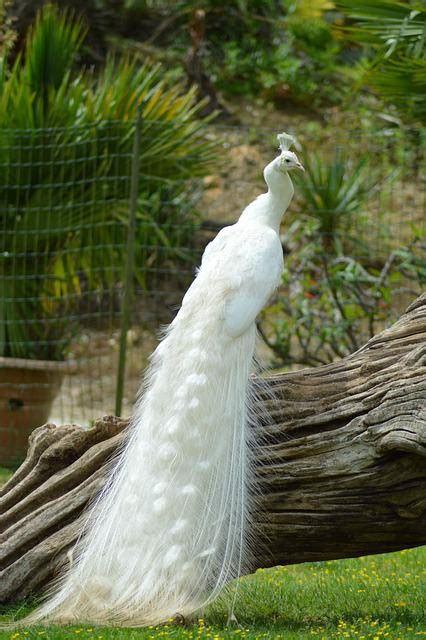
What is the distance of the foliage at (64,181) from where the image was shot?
8.80 m

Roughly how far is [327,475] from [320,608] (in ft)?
2.46

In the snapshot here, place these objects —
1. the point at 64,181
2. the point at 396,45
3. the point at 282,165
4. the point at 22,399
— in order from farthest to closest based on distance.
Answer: the point at 64,181, the point at 22,399, the point at 396,45, the point at 282,165

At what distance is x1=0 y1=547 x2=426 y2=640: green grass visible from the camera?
14.8 ft

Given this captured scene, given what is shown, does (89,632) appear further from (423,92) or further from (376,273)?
(376,273)

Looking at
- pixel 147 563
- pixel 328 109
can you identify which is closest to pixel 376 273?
pixel 147 563

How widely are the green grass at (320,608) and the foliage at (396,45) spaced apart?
364cm

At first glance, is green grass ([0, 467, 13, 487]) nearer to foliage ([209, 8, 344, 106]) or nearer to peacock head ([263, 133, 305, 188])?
peacock head ([263, 133, 305, 188])

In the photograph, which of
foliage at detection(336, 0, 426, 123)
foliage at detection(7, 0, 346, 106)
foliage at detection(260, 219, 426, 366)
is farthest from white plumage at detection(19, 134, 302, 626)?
foliage at detection(7, 0, 346, 106)

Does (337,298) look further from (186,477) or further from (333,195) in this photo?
(186,477)

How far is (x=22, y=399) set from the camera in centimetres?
865

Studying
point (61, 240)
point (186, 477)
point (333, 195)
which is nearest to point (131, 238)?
point (61, 240)

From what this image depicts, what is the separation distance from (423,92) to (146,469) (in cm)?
490

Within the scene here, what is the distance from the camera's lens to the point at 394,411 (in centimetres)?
473

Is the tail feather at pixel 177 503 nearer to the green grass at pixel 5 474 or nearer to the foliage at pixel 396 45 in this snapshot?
the green grass at pixel 5 474
